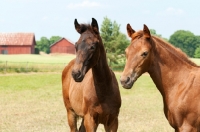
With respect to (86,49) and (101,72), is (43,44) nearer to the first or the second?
(101,72)

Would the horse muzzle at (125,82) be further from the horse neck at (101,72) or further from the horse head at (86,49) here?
the horse neck at (101,72)

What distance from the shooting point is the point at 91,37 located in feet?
19.3

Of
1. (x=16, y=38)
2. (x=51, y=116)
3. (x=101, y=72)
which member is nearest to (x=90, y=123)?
(x=101, y=72)

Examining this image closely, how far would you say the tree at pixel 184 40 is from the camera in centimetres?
8675

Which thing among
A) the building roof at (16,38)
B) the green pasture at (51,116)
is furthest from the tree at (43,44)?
the green pasture at (51,116)

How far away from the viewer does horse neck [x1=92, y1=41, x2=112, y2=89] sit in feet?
20.2

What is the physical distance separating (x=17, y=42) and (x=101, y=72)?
256 ft

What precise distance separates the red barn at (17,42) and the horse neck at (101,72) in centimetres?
7740

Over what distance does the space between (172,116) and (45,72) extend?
3509cm

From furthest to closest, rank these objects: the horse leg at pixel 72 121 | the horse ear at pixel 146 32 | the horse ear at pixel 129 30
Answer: the horse leg at pixel 72 121 < the horse ear at pixel 129 30 < the horse ear at pixel 146 32

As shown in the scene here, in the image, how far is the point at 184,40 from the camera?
9081cm

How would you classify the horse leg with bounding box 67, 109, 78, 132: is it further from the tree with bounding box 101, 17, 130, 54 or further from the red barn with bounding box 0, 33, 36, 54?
the red barn with bounding box 0, 33, 36, 54

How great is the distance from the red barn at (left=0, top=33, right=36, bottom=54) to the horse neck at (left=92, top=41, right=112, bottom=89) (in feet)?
254

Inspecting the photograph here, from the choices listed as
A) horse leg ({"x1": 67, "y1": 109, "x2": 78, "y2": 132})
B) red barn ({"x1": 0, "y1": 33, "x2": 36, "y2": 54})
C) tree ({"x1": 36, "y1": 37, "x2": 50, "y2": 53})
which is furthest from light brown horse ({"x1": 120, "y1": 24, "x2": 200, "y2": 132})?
tree ({"x1": 36, "y1": 37, "x2": 50, "y2": 53})
